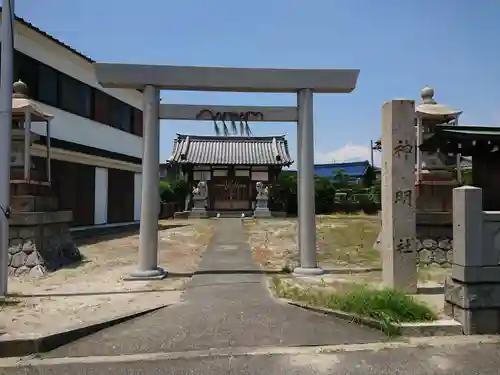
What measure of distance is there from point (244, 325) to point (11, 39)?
6341 mm

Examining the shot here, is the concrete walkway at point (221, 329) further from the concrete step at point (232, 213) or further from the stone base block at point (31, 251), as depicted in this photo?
the concrete step at point (232, 213)

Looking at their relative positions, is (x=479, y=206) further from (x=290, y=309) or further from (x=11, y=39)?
(x=11, y=39)

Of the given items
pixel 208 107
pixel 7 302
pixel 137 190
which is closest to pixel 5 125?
pixel 7 302

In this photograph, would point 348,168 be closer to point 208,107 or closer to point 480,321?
point 208,107

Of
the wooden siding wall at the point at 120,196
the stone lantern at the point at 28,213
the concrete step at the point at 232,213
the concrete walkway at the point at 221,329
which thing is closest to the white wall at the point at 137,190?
the wooden siding wall at the point at 120,196

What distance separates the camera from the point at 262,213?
28.5m

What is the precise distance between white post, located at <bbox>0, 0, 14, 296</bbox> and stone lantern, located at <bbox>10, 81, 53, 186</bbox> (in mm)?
3155

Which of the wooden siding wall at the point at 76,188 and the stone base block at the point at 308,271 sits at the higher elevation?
the wooden siding wall at the point at 76,188

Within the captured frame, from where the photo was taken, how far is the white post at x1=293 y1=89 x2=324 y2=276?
967cm

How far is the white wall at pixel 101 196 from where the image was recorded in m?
17.7

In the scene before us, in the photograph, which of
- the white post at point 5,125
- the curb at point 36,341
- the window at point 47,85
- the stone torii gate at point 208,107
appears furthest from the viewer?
the window at point 47,85

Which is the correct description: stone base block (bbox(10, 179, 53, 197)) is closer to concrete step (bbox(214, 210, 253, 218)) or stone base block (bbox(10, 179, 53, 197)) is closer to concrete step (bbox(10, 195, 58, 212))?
concrete step (bbox(10, 195, 58, 212))

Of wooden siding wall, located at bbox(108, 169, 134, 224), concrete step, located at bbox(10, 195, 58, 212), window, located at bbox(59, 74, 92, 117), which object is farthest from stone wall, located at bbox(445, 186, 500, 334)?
wooden siding wall, located at bbox(108, 169, 134, 224)

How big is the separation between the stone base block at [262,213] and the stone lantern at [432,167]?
1700 centimetres
